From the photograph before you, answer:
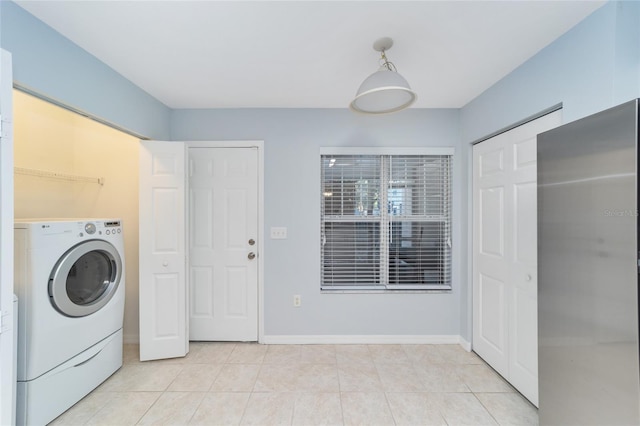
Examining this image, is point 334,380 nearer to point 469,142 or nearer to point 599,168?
point 599,168

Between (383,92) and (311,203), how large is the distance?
1413 mm

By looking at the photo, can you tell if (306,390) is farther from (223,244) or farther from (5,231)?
(5,231)

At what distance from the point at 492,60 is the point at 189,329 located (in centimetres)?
351

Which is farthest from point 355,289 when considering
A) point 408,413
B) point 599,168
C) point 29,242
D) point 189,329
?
point 29,242

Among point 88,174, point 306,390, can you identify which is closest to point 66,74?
point 88,174

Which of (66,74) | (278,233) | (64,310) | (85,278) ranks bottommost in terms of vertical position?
(64,310)

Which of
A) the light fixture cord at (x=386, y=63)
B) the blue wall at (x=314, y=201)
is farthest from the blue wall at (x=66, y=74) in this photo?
the light fixture cord at (x=386, y=63)

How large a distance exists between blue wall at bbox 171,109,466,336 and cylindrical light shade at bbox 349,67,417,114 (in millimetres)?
1060

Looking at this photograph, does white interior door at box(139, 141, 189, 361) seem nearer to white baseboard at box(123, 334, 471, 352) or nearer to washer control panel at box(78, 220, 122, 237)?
washer control panel at box(78, 220, 122, 237)

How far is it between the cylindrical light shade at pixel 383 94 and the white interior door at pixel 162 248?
5.67 ft

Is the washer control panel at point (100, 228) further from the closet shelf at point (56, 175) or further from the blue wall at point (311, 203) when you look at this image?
the blue wall at point (311, 203)

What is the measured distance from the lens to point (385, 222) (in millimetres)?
2756

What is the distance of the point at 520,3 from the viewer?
4.37ft

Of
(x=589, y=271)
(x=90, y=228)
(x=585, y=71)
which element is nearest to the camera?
(x=589, y=271)
